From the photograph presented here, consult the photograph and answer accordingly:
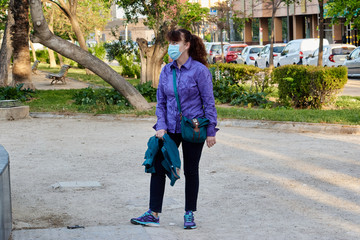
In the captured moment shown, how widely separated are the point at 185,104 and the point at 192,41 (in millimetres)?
557

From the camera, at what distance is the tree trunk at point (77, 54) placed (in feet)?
45.8

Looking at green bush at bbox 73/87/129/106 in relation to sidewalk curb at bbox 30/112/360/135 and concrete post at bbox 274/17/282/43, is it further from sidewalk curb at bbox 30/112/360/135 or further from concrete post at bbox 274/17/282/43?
concrete post at bbox 274/17/282/43

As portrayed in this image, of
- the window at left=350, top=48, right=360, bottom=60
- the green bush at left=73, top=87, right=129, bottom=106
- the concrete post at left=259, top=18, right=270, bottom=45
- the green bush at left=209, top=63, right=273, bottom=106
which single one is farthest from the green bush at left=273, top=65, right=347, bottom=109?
the concrete post at left=259, top=18, right=270, bottom=45

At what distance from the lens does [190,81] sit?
5.48 m

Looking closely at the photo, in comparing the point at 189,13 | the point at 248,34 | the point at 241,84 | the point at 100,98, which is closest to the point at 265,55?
the point at 189,13

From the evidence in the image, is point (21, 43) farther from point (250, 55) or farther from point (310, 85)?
point (250, 55)

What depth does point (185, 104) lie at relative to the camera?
5.50 metres

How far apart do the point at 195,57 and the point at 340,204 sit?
218 centimetres

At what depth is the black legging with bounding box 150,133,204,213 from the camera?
5.57 meters

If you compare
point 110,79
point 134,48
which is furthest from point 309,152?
point 134,48

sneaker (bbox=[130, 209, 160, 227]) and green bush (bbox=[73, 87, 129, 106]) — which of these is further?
green bush (bbox=[73, 87, 129, 106])

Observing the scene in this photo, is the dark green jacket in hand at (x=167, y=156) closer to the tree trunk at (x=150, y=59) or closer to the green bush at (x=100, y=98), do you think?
the green bush at (x=100, y=98)

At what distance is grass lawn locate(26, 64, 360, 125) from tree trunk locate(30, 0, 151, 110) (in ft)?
1.03

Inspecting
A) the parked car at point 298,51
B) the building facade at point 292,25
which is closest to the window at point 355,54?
the parked car at point 298,51
